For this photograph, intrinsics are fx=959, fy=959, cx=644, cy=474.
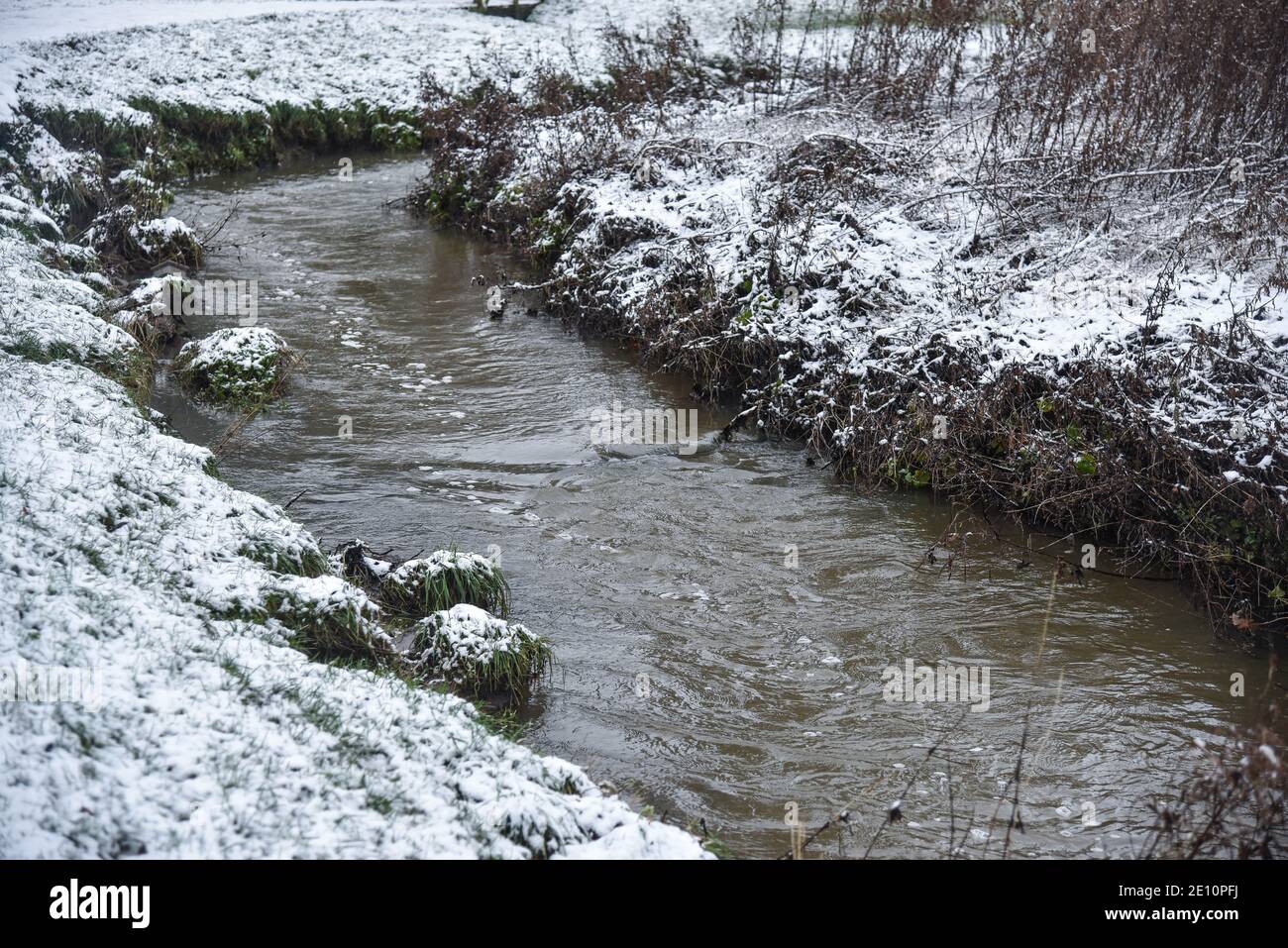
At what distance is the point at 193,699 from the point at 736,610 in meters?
3.54

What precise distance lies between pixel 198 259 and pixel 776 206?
728 centimetres

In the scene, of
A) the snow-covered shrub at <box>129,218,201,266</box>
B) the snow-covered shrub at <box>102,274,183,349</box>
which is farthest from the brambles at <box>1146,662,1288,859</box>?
the snow-covered shrub at <box>129,218,201,266</box>

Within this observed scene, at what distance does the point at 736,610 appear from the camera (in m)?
6.47

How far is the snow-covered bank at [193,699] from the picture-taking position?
11.0 ft

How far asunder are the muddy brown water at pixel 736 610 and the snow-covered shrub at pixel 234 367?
0.82ft

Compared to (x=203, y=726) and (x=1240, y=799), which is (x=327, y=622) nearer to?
(x=203, y=726)

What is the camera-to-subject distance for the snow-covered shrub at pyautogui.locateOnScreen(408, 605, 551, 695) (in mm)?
5406

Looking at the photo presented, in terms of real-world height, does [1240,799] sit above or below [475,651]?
above

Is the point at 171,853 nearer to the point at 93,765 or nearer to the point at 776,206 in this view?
the point at 93,765

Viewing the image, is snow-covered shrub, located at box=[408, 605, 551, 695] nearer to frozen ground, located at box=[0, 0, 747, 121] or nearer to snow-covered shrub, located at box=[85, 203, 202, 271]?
snow-covered shrub, located at box=[85, 203, 202, 271]

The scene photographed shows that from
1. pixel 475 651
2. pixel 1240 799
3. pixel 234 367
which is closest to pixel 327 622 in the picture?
pixel 475 651

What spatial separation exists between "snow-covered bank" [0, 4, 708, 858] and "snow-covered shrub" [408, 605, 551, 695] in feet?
0.94
